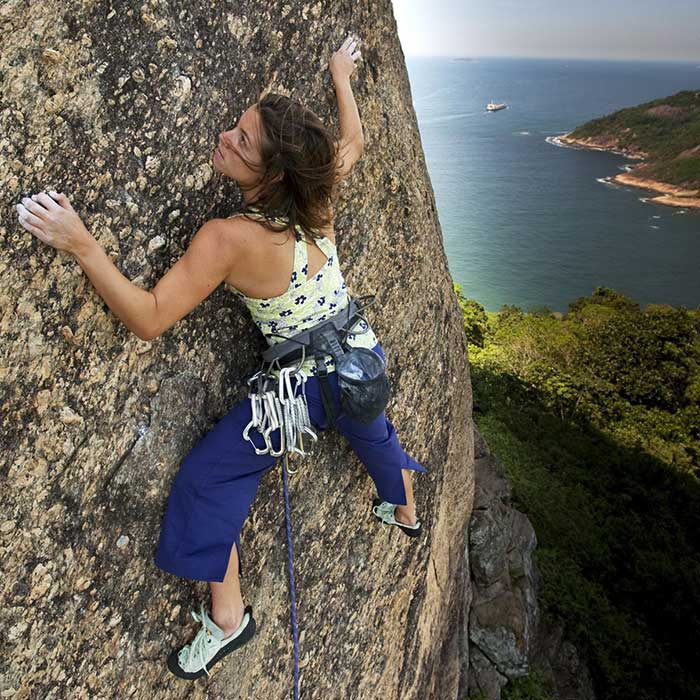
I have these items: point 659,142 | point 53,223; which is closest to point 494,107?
point 659,142

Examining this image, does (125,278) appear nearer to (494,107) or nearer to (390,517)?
(390,517)

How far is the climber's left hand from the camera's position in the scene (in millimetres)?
2084

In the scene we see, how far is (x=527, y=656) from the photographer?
905cm

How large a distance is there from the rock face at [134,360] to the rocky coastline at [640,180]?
65.4 metres

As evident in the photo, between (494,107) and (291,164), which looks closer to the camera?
(291,164)

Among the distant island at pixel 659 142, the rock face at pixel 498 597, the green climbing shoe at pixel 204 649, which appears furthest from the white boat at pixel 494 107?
the green climbing shoe at pixel 204 649

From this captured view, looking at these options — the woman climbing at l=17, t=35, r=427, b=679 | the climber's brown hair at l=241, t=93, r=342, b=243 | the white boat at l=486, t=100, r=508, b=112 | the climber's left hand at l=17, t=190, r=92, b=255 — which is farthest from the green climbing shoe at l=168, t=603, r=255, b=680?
the white boat at l=486, t=100, r=508, b=112

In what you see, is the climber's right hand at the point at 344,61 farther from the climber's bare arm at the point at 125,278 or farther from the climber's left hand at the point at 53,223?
the climber's left hand at the point at 53,223

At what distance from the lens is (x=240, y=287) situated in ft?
7.98

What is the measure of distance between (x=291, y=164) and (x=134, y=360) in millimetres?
1097

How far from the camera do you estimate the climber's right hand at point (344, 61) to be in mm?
3396

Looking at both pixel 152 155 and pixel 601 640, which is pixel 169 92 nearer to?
pixel 152 155

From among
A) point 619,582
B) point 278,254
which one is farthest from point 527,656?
point 278,254

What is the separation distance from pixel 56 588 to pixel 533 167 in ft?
282
